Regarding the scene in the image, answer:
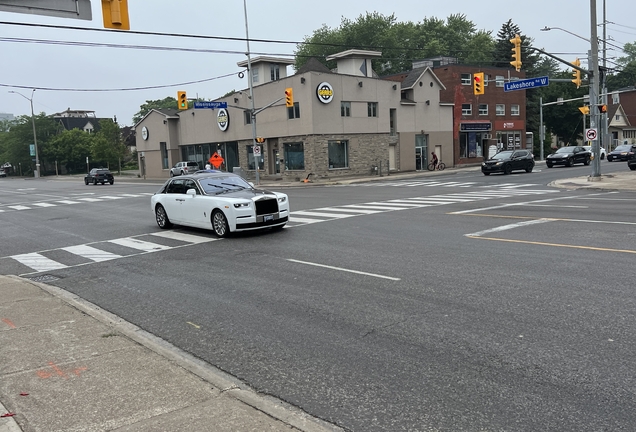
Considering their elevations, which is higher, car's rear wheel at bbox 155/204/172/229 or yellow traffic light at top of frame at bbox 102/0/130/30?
yellow traffic light at top of frame at bbox 102/0/130/30

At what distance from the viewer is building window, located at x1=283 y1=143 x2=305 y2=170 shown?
141 feet

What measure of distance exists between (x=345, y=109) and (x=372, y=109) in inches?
131

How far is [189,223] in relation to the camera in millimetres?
14875

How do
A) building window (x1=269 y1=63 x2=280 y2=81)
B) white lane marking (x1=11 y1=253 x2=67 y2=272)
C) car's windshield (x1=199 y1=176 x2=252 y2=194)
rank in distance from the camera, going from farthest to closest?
building window (x1=269 y1=63 x2=280 y2=81) → car's windshield (x1=199 y1=176 x2=252 y2=194) → white lane marking (x1=11 y1=253 x2=67 y2=272)

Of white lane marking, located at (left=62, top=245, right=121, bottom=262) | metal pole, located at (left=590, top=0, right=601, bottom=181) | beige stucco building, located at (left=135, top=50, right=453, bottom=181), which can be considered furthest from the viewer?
beige stucco building, located at (left=135, top=50, right=453, bottom=181)

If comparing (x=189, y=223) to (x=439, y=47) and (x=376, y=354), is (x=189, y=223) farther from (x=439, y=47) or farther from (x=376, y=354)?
(x=439, y=47)

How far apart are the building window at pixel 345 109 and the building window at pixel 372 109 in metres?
2.32

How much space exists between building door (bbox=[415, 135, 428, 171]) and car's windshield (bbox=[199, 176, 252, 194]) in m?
37.5

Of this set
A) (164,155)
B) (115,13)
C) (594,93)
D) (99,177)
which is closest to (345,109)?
(594,93)

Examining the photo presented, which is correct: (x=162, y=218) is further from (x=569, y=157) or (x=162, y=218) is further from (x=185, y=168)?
(x=185, y=168)

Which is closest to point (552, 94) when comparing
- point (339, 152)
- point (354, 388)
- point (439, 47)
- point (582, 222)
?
point (439, 47)

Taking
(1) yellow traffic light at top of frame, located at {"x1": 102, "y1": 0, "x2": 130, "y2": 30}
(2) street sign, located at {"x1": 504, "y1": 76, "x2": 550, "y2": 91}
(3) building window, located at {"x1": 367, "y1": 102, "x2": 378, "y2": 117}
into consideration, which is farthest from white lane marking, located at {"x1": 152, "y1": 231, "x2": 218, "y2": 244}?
(3) building window, located at {"x1": 367, "y1": 102, "x2": 378, "y2": 117}

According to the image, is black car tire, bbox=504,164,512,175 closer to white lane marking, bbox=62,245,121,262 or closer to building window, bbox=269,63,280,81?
building window, bbox=269,63,280,81

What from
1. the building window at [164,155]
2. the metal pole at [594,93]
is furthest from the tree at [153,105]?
the metal pole at [594,93]
